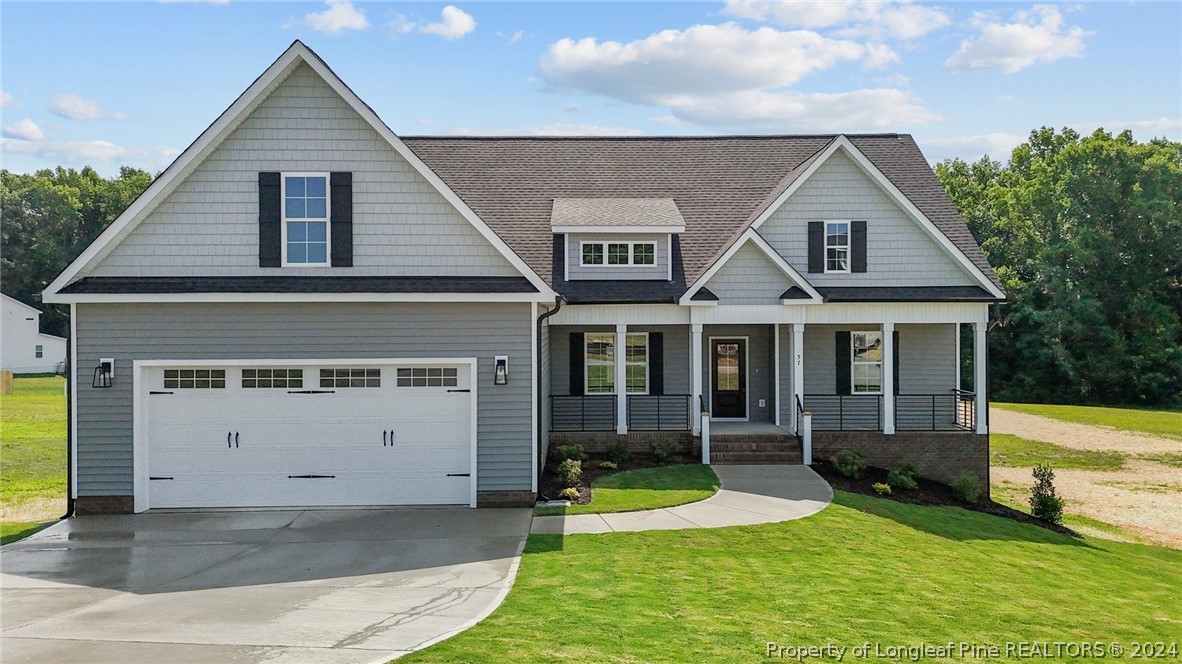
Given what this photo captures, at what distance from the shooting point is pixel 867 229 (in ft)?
67.8

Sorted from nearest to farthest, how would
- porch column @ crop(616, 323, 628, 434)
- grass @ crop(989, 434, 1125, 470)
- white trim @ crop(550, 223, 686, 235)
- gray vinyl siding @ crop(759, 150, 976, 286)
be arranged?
porch column @ crop(616, 323, 628, 434) < white trim @ crop(550, 223, 686, 235) < gray vinyl siding @ crop(759, 150, 976, 286) < grass @ crop(989, 434, 1125, 470)

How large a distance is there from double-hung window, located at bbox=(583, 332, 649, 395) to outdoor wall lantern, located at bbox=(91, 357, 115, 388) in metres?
10.5

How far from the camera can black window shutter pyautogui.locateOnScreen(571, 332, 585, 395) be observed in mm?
21328

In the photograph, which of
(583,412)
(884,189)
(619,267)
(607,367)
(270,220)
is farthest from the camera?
(607,367)

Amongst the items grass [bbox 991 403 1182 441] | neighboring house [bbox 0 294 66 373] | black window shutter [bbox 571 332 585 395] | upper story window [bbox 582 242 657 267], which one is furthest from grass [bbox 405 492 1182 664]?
neighboring house [bbox 0 294 66 373]

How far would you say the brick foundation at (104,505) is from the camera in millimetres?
14578

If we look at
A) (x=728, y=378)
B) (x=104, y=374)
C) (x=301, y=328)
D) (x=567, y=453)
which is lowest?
(x=567, y=453)

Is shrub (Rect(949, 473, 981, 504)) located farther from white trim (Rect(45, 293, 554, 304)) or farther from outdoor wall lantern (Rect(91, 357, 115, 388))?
outdoor wall lantern (Rect(91, 357, 115, 388))

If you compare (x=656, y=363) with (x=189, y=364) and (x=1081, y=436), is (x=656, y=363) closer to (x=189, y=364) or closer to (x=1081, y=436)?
(x=189, y=364)

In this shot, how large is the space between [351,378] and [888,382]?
472 inches

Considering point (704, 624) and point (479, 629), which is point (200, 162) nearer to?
point (479, 629)

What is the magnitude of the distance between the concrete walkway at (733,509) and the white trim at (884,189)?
20.6ft

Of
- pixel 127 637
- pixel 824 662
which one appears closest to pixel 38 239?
pixel 127 637

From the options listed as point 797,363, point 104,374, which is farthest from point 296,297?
point 797,363
